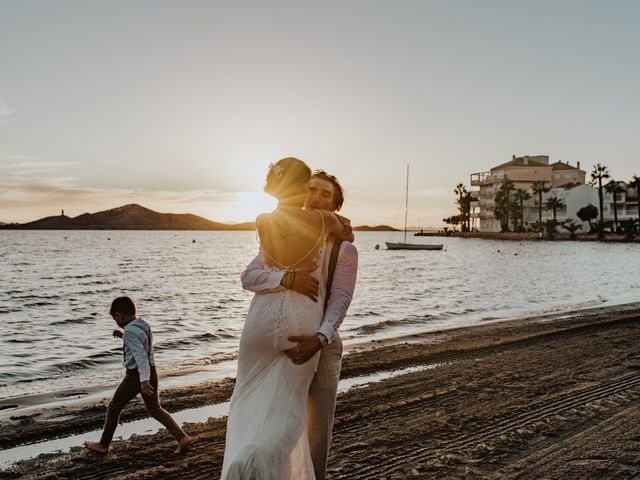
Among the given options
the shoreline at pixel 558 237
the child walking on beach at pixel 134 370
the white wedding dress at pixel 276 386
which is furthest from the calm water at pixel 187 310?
the shoreline at pixel 558 237

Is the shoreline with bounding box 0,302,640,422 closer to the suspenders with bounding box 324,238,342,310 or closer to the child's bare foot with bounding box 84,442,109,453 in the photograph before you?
the child's bare foot with bounding box 84,442,109,453

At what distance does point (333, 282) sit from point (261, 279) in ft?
1.42

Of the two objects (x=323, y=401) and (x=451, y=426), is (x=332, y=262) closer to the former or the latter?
(x=323, y=401)

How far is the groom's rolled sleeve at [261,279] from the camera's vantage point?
3133 millimetres

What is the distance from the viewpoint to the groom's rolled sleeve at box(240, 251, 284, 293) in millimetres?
3133

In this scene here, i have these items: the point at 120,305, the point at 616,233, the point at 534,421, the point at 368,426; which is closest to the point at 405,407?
the point at 368,426

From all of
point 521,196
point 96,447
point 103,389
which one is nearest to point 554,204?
point 521,196

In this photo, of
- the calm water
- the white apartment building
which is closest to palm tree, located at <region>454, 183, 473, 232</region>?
the white apartment building

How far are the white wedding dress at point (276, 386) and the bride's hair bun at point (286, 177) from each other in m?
0.37

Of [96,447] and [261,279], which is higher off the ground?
[261,279]

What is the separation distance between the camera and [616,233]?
111812 mm

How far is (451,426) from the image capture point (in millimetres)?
6637

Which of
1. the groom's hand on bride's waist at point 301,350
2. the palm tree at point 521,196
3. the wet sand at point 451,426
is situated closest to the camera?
the groom's hand on bride's waist at point 301,350

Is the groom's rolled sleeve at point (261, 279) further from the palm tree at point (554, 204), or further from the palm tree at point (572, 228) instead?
the palm tree at point (572, 228)
